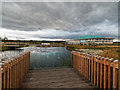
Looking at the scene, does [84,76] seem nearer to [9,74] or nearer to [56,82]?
[56,82]

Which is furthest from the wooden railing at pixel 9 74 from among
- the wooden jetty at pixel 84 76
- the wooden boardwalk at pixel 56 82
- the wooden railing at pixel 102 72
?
the wooden railing at pixel 102 72

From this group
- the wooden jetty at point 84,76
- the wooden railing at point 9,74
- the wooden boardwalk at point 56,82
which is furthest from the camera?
the wooden boardwalk at point 56,82

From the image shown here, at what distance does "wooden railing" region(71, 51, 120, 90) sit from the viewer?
4.96 ft

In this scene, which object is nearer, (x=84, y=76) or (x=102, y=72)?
(x=102, y=72)

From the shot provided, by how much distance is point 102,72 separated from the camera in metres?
1.98

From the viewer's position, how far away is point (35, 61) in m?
4.95

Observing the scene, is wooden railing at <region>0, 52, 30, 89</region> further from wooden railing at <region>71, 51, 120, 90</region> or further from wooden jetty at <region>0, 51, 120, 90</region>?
wooden railing at <region>71, 51, 120, 90</region>

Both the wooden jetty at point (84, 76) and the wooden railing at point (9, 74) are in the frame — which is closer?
the wooden railing at point (9, 74)

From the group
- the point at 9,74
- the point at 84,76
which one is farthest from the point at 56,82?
the point at 9,74

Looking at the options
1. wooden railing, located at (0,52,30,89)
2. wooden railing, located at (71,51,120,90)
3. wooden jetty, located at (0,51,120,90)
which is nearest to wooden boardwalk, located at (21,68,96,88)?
wooden jetty, located at (0,51,120,90)

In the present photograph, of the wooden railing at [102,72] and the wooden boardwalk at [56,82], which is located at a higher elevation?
the wooden railing at [102,72]

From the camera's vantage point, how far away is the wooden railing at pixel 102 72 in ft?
4.96

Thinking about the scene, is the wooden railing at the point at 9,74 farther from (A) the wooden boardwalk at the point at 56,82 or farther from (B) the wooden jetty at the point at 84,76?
(A) the wooden boardwalk at the point at 56,82

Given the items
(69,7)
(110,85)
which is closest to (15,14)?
(69,7)
